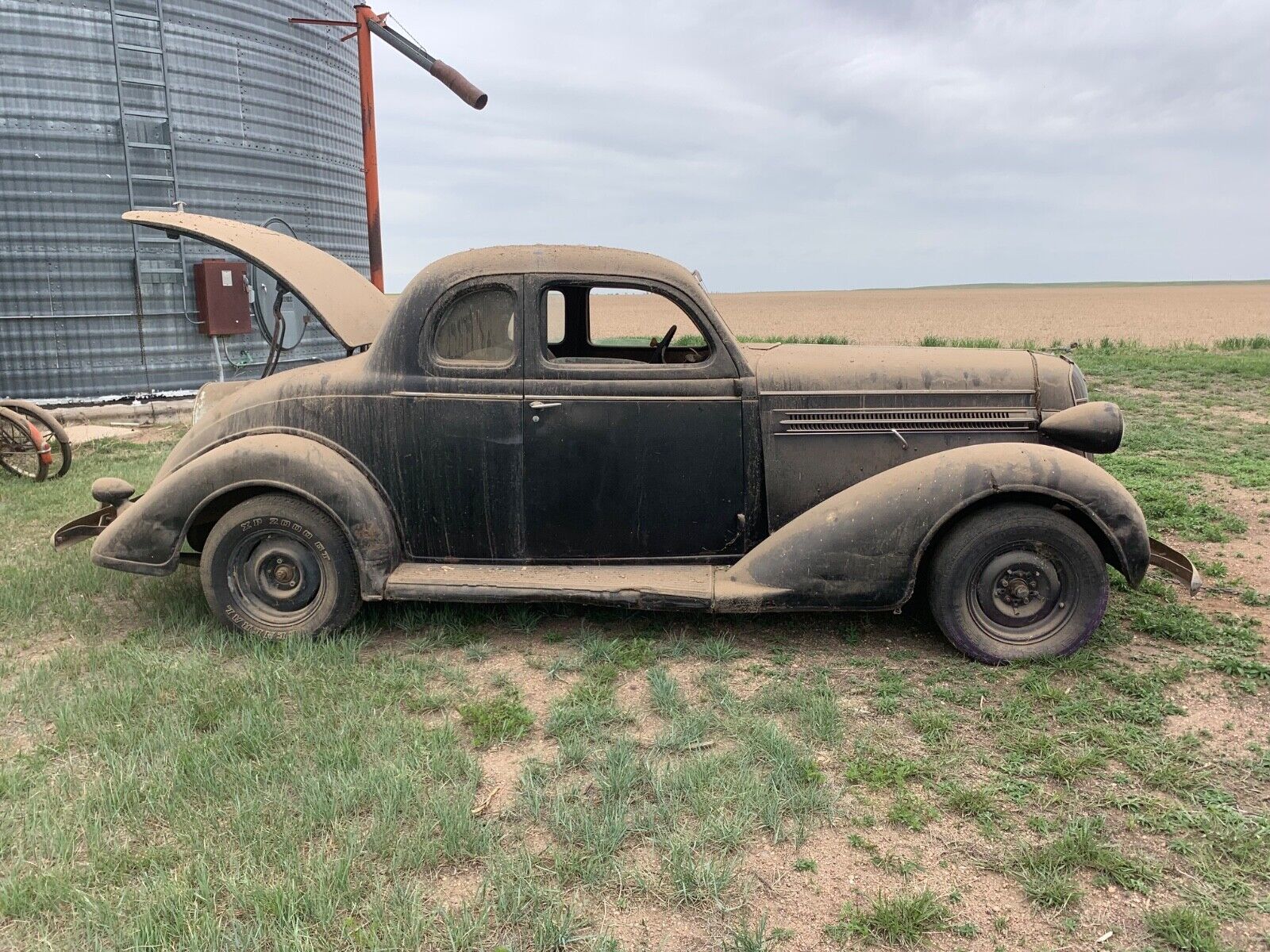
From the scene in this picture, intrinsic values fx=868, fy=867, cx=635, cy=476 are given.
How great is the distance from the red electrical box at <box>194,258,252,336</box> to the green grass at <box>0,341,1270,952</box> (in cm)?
612

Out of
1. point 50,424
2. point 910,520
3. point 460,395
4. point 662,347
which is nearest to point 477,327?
point 460,395

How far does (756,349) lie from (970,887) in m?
2.96

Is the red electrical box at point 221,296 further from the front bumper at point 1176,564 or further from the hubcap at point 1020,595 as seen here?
the front bumper at point 1176,564

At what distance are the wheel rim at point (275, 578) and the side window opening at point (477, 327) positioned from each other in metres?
1.23

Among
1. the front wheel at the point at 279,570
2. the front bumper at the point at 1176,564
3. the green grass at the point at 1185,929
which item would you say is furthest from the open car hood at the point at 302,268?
the front bumper at the point at 1176,564

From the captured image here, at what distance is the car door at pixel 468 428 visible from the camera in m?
4.31

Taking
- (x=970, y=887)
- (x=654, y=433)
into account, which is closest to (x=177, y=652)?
(x=654, y=433)

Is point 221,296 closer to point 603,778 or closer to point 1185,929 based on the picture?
point 603,778

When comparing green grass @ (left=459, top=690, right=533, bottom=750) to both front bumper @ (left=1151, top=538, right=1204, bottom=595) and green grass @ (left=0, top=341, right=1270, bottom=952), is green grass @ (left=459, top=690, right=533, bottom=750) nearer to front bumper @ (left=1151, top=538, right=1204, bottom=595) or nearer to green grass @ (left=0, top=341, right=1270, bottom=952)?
green grass @ (left=0, top=341, right=1270, bottom=952)

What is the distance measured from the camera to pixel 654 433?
430 centimetres

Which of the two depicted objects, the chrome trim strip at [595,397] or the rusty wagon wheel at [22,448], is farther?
the rusty wagon wheel at [22,448]

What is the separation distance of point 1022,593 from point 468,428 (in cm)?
277

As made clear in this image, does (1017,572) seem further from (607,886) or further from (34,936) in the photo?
(34,936)

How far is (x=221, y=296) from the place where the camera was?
1023 cm
